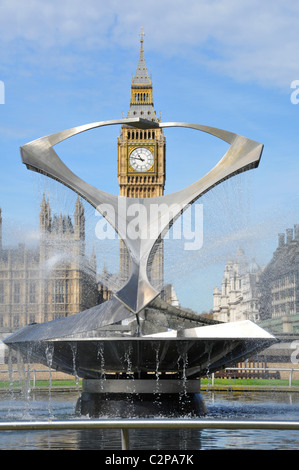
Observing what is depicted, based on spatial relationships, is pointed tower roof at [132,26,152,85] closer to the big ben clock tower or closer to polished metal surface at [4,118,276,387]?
the big ben clock tower

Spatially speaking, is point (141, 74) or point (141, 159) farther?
point (141, 74)

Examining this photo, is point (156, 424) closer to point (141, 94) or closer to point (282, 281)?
point (282, 281)

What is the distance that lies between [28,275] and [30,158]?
51.8 meters

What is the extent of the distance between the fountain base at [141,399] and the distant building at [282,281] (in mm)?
33296

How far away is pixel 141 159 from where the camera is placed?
95.9m

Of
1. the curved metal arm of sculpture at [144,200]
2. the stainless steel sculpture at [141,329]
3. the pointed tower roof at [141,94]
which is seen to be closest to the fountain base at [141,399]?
the stainless steel sculpture at [141,329]

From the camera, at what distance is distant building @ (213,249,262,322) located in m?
68.4

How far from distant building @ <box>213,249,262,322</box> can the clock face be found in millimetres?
18002

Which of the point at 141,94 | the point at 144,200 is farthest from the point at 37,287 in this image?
the point at 144,200

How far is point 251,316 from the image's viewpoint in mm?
72312

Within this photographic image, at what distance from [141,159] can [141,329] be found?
266ft

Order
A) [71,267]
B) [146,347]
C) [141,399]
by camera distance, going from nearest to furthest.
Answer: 1. [146,347]
2. [141,399]
3. [71,267]

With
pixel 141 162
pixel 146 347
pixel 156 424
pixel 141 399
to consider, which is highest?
pixel 141 162

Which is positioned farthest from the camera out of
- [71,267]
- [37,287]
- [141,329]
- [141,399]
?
[71,267]
